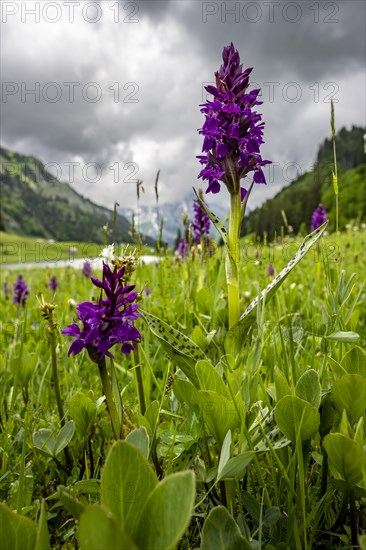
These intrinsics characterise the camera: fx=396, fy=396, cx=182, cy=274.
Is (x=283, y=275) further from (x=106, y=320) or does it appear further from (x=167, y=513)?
(x=167, y=513)

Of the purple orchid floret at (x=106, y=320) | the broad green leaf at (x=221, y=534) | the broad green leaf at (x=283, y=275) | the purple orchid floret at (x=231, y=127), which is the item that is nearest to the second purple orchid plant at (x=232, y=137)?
the purple orchid floret at (x=231, y=127)

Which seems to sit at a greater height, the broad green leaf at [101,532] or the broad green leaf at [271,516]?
the broad green leaf at [101,532]

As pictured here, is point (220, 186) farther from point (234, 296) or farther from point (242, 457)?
point (242, 457)

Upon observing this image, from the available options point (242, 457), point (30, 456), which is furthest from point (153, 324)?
point (30, 456)

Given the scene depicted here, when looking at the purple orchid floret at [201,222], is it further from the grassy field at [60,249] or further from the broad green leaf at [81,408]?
the broad green leaf at [81,408]

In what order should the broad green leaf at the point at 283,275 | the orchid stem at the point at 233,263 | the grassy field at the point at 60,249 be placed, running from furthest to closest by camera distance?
the grassy field at the point at 60,249 → the orchid stem at the point at 233,263 → the broad green leaf at the point at 283,275

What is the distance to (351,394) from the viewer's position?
1294 mm

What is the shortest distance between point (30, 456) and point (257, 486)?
1.15 meters

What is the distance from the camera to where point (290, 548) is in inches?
46.7

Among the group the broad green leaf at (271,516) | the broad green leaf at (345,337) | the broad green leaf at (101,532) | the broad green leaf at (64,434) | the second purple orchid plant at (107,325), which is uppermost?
the second purple orchid plant at (107,325)

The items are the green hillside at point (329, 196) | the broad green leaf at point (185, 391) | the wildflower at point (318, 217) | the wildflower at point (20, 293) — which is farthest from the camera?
the green hillside at point (329, 196)

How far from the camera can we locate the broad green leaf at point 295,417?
122 cm

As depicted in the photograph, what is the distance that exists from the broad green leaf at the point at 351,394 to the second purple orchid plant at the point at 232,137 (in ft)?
2.61

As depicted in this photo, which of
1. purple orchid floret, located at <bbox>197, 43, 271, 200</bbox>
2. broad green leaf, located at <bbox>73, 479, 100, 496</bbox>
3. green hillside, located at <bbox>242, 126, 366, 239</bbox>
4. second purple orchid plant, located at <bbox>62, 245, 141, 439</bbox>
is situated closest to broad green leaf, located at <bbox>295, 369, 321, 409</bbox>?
second purple orchid plant, located at <bbox>62, 245, 141, 439</bbox>
